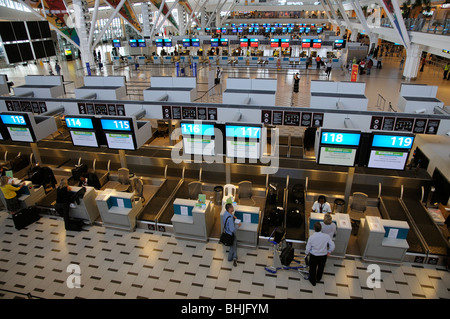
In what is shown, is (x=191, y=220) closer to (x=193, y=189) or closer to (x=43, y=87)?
(x=193, y=189)

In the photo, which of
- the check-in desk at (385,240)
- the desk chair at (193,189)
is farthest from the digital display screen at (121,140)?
the check-in desk at (385,240)

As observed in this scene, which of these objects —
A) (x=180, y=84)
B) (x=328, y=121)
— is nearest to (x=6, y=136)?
(x=180, y=84)

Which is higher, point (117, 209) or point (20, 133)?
point (20, 133)

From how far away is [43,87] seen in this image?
1067 cm

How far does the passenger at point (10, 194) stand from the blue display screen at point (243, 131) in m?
6.61

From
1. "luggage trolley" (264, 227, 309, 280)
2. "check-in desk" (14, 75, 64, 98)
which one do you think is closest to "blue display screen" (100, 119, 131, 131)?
"check-in desk" (14, 75, 64, 98)

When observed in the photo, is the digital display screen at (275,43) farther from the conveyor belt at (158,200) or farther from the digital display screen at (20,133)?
the digital display screen at (20,133)

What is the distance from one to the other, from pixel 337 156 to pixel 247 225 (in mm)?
2803

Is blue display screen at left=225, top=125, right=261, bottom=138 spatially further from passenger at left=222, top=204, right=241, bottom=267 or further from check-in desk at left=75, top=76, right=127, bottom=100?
check-in desk at left=75, top=76, right=127, bottom=100

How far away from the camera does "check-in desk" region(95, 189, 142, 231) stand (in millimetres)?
8344

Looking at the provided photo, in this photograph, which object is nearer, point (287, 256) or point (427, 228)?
point (287, 256)

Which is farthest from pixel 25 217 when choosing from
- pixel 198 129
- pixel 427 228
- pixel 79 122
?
pixel 427 228

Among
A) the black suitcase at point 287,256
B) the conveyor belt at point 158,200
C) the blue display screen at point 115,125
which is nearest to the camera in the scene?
the black suitcase at point 287,256

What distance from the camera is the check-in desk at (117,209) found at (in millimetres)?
8344
